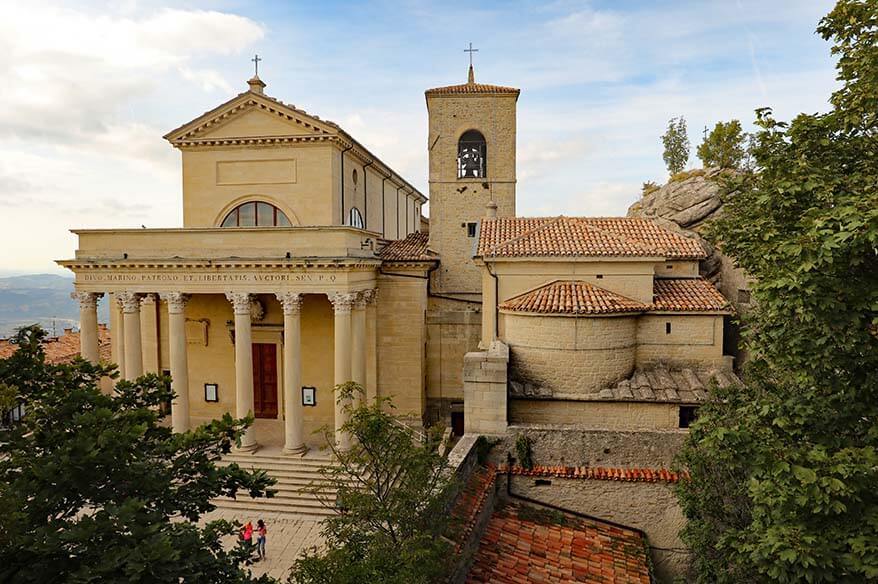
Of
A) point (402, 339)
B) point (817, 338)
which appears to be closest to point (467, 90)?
point (402, 339)

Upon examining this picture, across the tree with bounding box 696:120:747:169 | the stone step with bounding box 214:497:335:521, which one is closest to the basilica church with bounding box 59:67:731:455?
the stone step with bounding box 214:497:335:521

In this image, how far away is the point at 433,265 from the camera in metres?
24.8

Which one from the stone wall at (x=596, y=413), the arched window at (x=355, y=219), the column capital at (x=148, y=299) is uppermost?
the arched window at (x=355, y=219)

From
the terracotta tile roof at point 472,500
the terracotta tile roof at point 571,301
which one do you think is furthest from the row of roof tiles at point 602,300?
the terracotta tile roof at point 472,500

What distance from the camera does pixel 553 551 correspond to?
13438 mm

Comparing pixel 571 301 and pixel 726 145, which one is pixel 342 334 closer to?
pixel 571 301

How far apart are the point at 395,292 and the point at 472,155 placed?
7.80 meters

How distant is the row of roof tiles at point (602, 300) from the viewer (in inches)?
707

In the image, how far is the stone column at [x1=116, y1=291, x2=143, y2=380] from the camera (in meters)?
21.1

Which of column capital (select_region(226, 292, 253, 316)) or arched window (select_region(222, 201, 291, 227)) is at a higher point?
arched window (select_region(222, 201, 291, 227))

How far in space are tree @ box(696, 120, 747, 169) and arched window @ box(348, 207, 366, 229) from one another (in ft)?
72.7

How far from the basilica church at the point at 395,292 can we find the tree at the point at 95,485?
19.7 feet

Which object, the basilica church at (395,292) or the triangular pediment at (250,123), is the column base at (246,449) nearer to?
the basilica church at (395,292)

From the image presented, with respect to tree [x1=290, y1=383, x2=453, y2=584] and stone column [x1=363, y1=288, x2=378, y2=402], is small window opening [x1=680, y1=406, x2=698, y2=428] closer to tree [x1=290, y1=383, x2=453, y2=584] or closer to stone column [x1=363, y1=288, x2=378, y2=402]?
tree [x1=290, y1=383, x2=453, y2=584]
